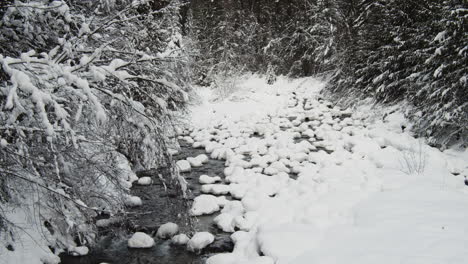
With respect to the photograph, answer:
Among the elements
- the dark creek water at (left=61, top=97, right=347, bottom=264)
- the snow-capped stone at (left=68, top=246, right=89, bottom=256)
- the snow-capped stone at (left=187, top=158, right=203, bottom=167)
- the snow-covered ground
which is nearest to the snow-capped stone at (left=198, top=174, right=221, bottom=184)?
the snow-covered ground

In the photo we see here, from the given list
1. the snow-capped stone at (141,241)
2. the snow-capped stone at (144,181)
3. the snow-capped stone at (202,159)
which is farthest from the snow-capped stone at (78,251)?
the snow-capped stone at (202,159)

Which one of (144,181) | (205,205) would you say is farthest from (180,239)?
(144,181)

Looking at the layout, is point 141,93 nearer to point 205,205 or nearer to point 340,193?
point 205,205

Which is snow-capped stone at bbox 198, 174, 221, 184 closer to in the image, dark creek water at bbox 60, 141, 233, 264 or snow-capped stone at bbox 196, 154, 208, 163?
dark creek water at bbox 60, 141, 233, 264

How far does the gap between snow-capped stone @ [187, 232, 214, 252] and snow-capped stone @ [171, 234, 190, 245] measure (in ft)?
0.40

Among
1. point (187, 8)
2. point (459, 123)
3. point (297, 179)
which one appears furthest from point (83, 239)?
point (187, 8)

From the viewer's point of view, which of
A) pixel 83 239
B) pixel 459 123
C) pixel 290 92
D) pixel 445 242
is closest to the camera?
pixel 445 242

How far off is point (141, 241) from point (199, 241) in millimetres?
728

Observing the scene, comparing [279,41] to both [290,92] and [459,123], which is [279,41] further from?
[459,123]

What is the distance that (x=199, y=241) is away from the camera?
3.96 meters

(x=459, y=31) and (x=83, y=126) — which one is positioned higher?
(x=459, y=31)

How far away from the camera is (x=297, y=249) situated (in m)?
3.38

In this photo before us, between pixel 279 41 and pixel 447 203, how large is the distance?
52.4 ft

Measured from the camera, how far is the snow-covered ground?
320 centimetres
